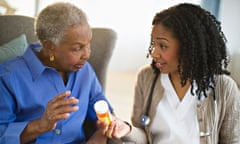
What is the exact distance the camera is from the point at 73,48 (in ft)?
4.18

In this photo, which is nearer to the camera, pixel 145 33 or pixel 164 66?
pixel 164 66

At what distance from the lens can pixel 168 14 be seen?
51.2 inches

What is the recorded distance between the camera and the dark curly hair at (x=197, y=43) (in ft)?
4.17

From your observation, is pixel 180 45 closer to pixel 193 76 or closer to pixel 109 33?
pixel 193 76

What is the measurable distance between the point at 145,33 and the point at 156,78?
6.42ft

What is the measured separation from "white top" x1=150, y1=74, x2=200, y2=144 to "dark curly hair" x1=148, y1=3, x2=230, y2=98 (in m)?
0.07

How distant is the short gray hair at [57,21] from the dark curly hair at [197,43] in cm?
31

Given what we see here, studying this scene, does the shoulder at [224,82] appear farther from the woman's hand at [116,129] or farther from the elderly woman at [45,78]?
the elderly woman at [45,78]

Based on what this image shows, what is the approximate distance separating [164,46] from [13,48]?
2.20 feet

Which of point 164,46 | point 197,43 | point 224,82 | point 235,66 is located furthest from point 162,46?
point 235,66

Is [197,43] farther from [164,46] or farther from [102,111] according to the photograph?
[102,111]

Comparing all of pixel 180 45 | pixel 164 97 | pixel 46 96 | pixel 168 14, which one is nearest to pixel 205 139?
pixel 164 97

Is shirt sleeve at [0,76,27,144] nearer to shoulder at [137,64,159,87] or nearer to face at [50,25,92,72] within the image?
face at [50,25,92,72]

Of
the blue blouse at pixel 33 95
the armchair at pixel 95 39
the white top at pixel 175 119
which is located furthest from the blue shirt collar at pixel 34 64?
the white top at pixel 175 119
